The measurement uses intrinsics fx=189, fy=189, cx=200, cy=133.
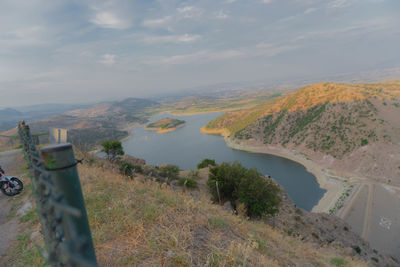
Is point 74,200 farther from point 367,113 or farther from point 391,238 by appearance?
point 367,113

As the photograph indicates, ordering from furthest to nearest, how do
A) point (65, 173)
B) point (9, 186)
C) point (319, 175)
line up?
point (319, 175)
point (9, 186)
point (65, 173)

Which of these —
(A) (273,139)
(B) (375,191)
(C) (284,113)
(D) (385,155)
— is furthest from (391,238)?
(C) (284,113)

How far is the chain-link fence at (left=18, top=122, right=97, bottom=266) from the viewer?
89 centimetres

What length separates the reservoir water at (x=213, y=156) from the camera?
41.5m

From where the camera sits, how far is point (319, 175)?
4481 centimetres

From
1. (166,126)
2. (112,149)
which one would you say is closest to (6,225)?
(112,149)

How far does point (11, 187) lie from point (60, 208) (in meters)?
9.71

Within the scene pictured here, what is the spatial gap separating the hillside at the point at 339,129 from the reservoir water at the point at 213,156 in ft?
22.9

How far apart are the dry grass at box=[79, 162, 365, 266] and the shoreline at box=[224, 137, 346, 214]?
34.2 metres

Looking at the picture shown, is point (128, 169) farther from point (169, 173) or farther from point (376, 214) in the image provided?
point (376, 214)

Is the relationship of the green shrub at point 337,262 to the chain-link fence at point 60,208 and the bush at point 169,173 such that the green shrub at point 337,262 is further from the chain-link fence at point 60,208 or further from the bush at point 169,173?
the bush at point 169,173

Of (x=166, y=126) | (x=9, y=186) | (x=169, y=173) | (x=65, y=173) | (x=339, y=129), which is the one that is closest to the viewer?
(x=65, y=173)

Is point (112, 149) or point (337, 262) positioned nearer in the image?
point (337, 262)

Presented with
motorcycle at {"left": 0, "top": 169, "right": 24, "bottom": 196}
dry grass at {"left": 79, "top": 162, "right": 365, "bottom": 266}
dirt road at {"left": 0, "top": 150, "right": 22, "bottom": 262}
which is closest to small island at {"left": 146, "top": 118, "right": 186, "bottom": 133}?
dirt road at {"left": 0, "top": 150, "right": 22, "bottom": 262}
